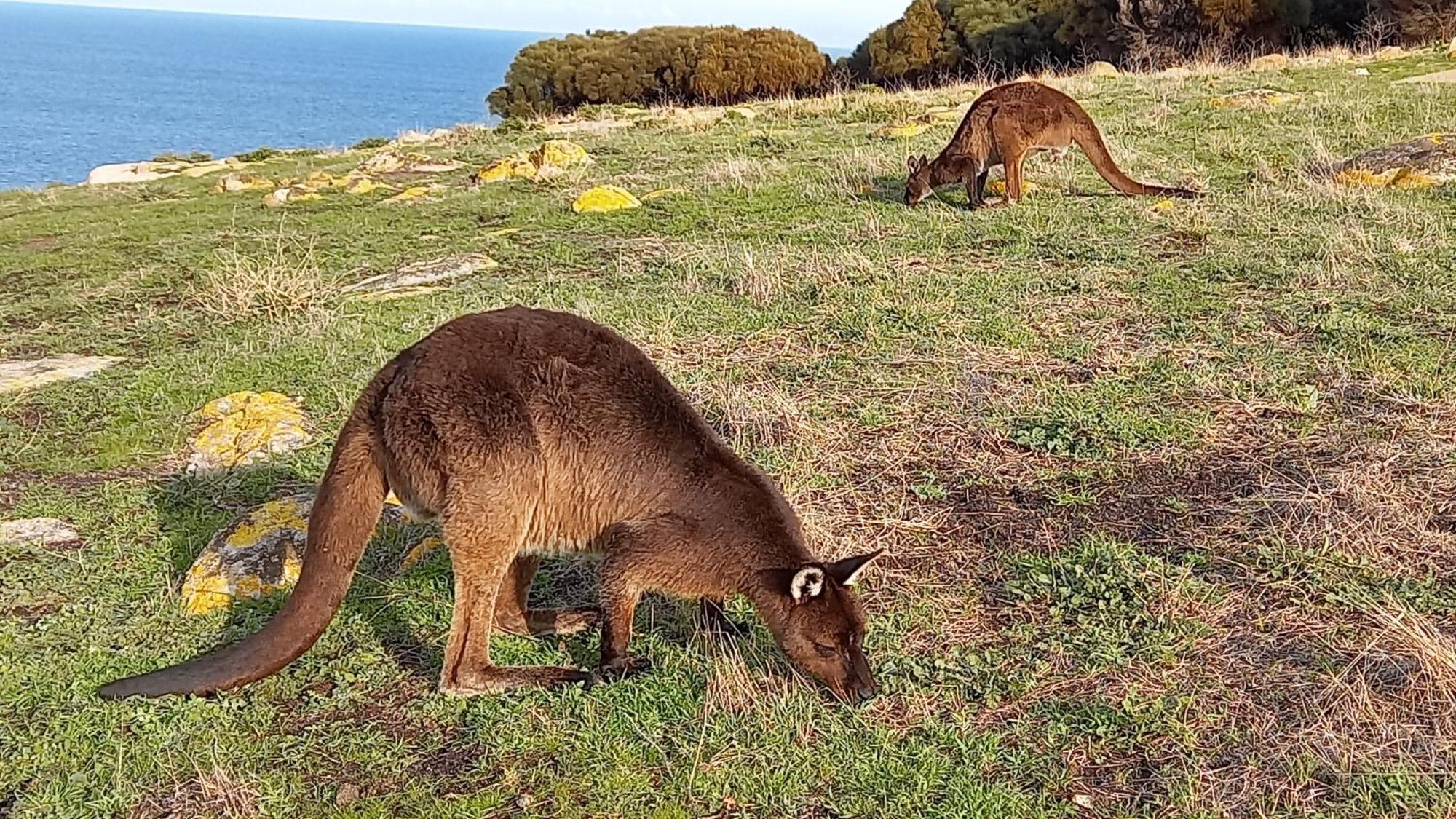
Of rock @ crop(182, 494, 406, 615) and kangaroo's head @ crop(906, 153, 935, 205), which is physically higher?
kangaroo's head @ crop(906, 153, 935, 205)

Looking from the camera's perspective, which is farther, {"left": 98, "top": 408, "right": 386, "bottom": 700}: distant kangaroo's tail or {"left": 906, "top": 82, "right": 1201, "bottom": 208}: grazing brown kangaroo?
{"left": 906, "top": 82, "right": 1201, "bottom": 208}: grazing brown kangaroo

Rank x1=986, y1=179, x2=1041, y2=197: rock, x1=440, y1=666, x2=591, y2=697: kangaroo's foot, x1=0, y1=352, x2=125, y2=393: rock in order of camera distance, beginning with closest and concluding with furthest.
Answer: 1. x1=440, y1=666, x2=591, y2=697: kangaroo's foot
2. x1=0, y1=352, x2=125, y2=393: rock
3. x1=986, y1=179, x2=1041, y2=197: rock

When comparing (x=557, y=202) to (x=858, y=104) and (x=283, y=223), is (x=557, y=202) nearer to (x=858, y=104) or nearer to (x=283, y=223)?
(x=283, y=223)

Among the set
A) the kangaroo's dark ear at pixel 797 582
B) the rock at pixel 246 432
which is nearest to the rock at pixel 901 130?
the rock at pixel 246 432

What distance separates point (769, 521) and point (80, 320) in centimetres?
682

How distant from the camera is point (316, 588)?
340 centimetres

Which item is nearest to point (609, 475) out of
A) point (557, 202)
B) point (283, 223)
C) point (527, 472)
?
point (527, 472)

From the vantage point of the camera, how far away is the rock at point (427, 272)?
835cm

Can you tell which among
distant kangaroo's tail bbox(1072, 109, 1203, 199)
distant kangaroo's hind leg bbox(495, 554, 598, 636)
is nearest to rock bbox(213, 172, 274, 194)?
distant kangaroo's tail bbox(1072, 109, 1203, 199)

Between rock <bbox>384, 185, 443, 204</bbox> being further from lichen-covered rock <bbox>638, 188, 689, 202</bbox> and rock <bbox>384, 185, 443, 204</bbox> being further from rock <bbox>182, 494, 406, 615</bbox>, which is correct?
rock <bbox>182, 494, 406, 615</bbox>

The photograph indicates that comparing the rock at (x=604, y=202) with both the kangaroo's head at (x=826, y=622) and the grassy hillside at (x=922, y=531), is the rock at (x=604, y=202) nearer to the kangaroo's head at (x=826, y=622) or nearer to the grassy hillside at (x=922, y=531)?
the grassy hillside at (x=922, y=531)

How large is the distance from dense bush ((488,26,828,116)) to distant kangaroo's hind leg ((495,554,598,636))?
2867cm

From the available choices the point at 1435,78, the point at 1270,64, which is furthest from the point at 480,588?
the point at 1270,64

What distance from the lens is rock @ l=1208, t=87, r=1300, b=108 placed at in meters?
12.3
